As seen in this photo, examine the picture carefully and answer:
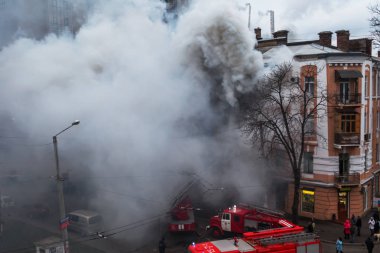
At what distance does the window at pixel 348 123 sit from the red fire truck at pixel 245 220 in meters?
7.64

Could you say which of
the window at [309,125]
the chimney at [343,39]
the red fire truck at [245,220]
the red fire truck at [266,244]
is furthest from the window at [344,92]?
the red fire truck at [266,244]

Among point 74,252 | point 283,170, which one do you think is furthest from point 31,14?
point 283,170

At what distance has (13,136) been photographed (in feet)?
65.8

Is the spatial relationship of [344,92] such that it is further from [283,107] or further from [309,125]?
[283,107]

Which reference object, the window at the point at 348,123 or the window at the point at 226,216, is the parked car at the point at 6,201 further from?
the window at the point at 348,123

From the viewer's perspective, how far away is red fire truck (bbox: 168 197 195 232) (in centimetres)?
1916

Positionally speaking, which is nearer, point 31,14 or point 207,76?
point 31,14

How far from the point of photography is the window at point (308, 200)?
23100 mm

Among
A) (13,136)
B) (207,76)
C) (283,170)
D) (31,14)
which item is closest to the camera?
(31,14)

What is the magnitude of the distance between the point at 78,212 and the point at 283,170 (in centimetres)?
1254

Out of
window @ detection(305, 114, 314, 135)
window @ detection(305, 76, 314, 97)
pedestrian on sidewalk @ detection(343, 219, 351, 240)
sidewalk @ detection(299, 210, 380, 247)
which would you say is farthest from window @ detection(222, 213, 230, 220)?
window @ detection(305, 76, 314, 97)

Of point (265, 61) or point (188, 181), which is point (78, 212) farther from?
point (265, 61)

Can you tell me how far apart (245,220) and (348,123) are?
9123mm

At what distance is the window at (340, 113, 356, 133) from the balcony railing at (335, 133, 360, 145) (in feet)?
1.38
